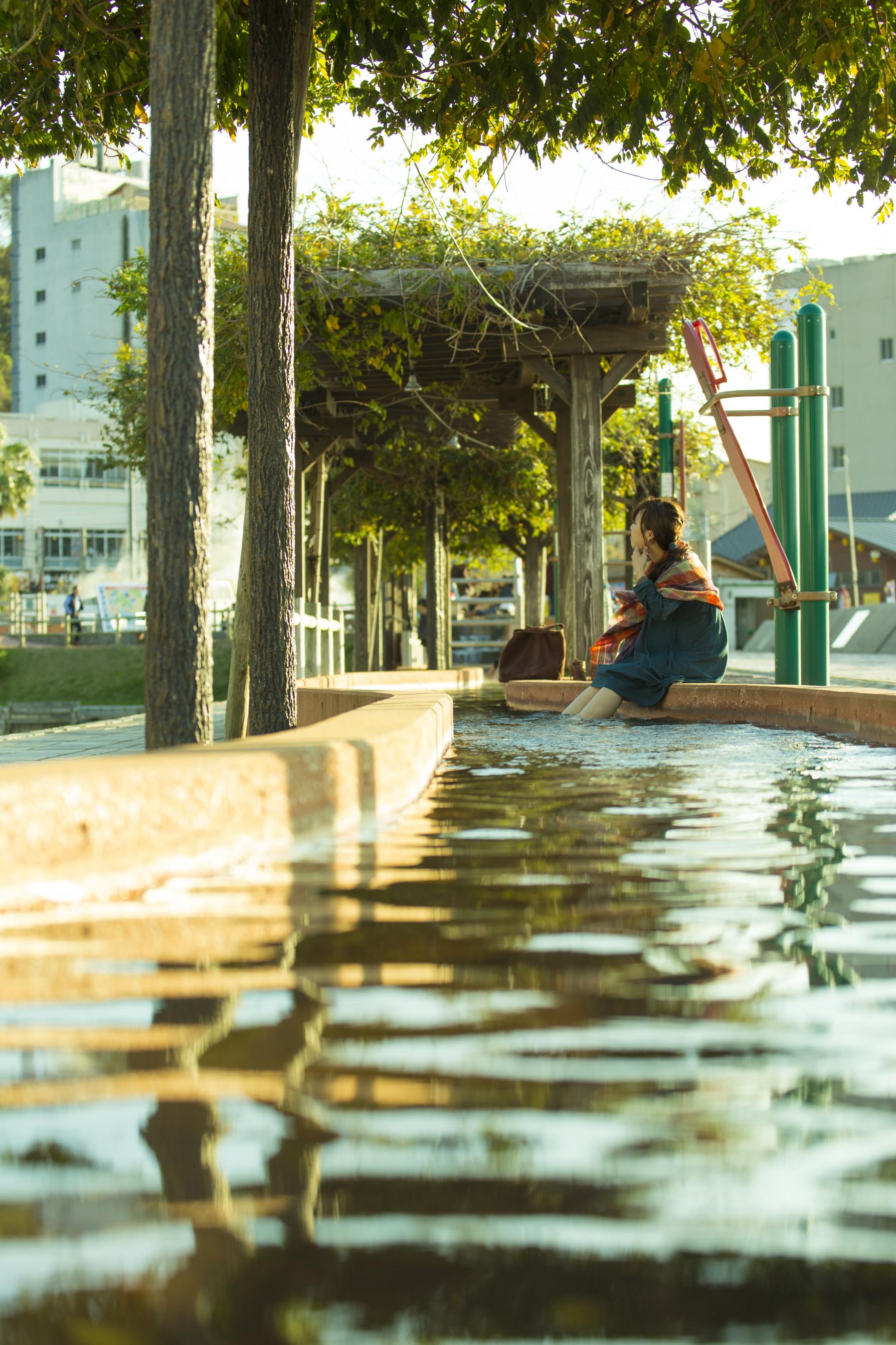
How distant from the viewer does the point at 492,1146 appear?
1333 millimetres

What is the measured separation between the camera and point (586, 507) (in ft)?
36.3

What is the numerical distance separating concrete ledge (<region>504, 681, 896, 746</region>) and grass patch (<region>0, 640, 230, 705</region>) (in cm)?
3364

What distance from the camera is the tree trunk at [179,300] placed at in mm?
3762

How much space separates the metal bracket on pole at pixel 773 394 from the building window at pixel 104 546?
59.4 meters

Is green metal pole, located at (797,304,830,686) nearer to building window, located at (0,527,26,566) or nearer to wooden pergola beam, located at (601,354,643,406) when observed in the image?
wooden pergola beam, located at (601,354,643,406)

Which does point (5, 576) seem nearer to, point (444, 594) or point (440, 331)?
point (444, 594)

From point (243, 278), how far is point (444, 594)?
11938mm

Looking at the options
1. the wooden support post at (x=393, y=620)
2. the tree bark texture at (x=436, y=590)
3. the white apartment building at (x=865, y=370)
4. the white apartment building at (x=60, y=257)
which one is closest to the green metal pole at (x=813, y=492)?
the tree bark texture at (x=436, y=590)

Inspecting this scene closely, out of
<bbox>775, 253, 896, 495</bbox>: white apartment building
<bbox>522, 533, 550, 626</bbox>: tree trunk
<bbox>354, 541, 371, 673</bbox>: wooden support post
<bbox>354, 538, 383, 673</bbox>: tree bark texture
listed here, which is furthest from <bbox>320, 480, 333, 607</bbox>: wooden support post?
<bbox>775, 253, 896, 495</bbox>: white apartment building

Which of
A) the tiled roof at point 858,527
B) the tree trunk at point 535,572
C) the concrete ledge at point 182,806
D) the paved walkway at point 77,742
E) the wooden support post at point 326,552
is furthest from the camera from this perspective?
the tiled roof at point 858,527

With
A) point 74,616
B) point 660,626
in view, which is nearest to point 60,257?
point 74,616

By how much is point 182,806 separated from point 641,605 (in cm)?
532

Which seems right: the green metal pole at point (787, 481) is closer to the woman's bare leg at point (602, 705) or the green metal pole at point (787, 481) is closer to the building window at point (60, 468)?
the woman's bare leg at point (602, 705)

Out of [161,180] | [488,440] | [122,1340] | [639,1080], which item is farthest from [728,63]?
[488,440]
